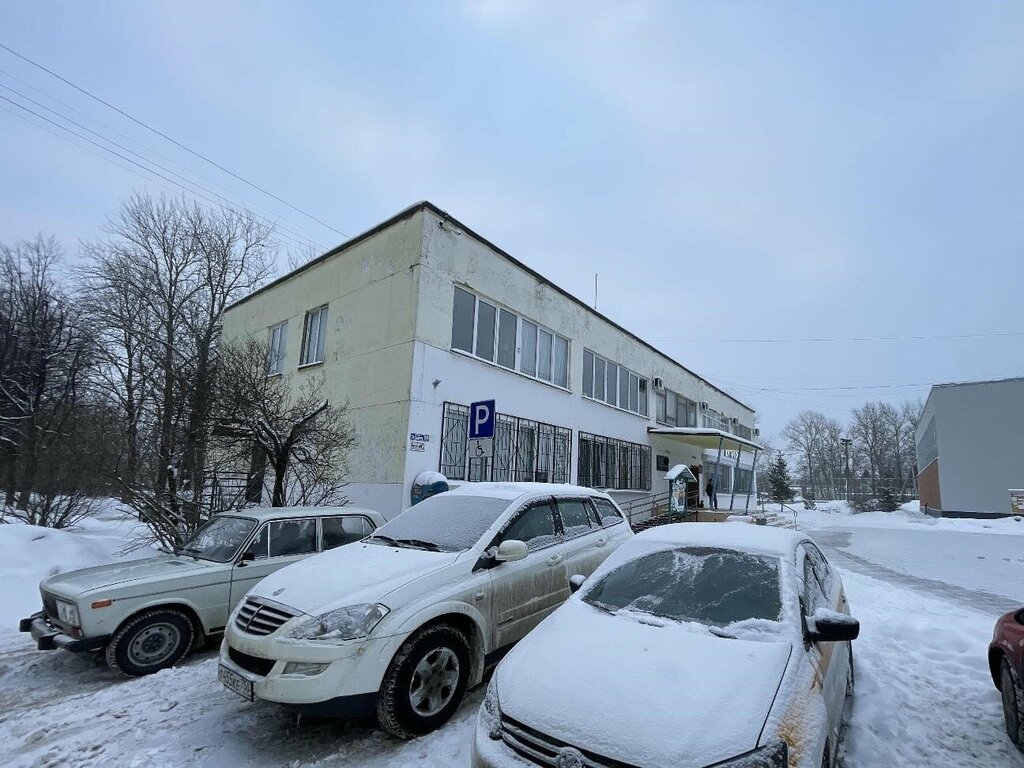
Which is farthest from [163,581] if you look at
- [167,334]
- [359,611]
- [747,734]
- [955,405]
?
[955,405]

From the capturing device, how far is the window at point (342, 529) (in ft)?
21.1

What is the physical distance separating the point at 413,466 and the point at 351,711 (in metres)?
7.21

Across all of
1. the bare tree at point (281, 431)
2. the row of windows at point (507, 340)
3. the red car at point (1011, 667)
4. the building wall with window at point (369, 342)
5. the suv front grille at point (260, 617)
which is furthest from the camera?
the row of windows at point (507, 340)

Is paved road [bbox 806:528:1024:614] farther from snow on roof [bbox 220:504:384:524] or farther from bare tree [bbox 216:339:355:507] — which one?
bare tree [bbox 216:339:355:507]

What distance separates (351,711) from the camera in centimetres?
344

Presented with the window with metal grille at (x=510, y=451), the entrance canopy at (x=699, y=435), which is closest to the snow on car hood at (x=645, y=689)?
the window with metal grille at (x=510, y=451)

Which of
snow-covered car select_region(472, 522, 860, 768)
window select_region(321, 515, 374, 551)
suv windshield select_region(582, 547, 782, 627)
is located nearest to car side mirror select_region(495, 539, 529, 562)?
snow-covered car select_region(472, 522, 860, 768)

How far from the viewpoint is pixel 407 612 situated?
12.3 ft

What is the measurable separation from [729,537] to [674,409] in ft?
67.2

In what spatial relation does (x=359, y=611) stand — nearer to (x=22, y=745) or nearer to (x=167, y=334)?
(x=22, y=745)

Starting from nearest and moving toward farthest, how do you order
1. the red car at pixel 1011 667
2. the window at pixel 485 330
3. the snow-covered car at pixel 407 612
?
the snow-covered car at pixel 407 612 → the red car at pixel 1011 667 → the window at pixel 485 330

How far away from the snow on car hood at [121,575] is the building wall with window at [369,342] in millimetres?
4814

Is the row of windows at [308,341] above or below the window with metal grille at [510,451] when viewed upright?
above

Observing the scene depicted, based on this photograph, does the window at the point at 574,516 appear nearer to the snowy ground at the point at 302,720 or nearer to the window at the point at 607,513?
the window at the point at 607,513
